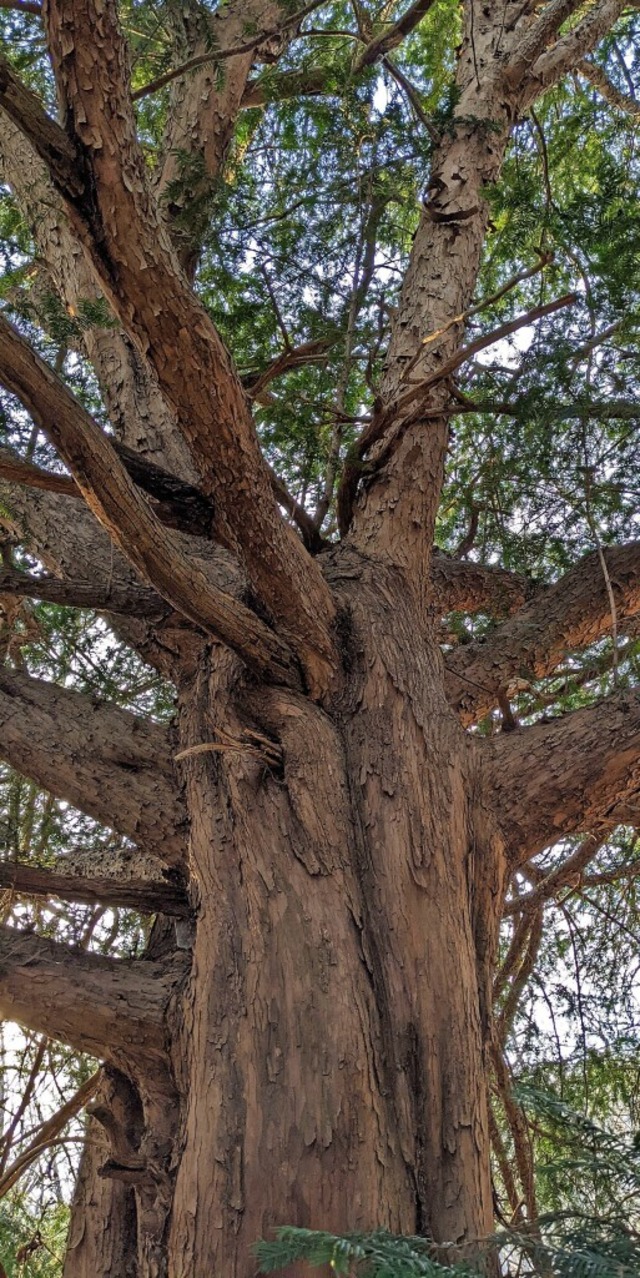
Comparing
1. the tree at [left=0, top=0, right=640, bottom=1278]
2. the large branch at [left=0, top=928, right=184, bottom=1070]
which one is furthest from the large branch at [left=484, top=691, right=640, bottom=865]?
the large branch at [left=0, top=928, right=184, bottom=1070]

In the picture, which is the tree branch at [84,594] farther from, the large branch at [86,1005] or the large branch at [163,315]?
the large branch at [86,1005]

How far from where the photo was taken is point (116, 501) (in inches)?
77.5

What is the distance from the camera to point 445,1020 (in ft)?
6.86

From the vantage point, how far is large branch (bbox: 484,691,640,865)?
257cm

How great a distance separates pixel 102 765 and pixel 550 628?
1.46 meters

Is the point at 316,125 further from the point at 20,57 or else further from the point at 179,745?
the point at 179,745

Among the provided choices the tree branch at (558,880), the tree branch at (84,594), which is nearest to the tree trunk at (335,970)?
the tree branch at (84,594)

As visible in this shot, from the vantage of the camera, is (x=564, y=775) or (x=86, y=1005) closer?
(x=86, y=1005)

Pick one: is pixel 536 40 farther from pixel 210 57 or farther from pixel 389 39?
pixel 210 57

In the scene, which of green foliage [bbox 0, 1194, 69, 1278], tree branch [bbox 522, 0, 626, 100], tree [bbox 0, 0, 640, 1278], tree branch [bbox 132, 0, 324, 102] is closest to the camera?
tree [bbox 0, 0, 640, 1278]

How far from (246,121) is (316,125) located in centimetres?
80

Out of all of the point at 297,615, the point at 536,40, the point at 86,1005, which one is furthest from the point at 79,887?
the point at 536,40

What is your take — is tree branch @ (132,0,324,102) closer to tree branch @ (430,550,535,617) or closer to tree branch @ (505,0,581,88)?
tree branch @ (505,0,581,88)

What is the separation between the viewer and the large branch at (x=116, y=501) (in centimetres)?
179
